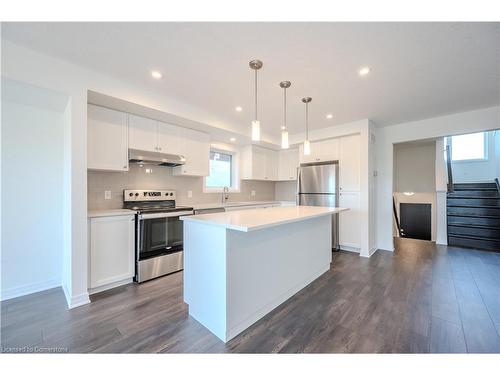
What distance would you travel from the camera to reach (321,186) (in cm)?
422

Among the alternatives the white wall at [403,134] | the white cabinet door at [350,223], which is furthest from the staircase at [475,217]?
the white cabinet door at [350,223]

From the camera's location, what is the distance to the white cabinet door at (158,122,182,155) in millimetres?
3061

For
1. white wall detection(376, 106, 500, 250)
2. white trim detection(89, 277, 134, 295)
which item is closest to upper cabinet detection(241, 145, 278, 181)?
white wall detection(376, 106, 500, 250)

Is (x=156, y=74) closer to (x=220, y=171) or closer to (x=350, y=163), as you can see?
(x=220, y=171)

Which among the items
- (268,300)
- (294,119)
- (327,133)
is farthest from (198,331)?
(327,133)

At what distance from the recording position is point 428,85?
2.50m

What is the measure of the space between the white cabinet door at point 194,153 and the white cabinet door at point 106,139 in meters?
0.84

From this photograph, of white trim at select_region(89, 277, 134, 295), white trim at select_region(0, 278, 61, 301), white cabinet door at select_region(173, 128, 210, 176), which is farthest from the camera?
white cabinet door at select_region(173, 128, 210, 176)

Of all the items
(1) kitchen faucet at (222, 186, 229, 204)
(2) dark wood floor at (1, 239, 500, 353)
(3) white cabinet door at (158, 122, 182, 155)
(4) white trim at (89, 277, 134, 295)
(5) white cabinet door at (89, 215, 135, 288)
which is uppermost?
(3) white cabinet door at (158, 122, 182, 155)

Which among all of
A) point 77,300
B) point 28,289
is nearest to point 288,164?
point 77,300

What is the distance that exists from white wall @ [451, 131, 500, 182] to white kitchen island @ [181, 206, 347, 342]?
252 inches

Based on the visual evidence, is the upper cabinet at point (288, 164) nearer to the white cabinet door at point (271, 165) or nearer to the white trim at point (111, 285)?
the white cabinet door at point (271, 165)

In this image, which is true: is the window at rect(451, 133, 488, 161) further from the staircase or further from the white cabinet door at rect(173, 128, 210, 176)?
the white cabinet door at rect(173, 128, 210, 176)

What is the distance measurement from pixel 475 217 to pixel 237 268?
528 centimetres
